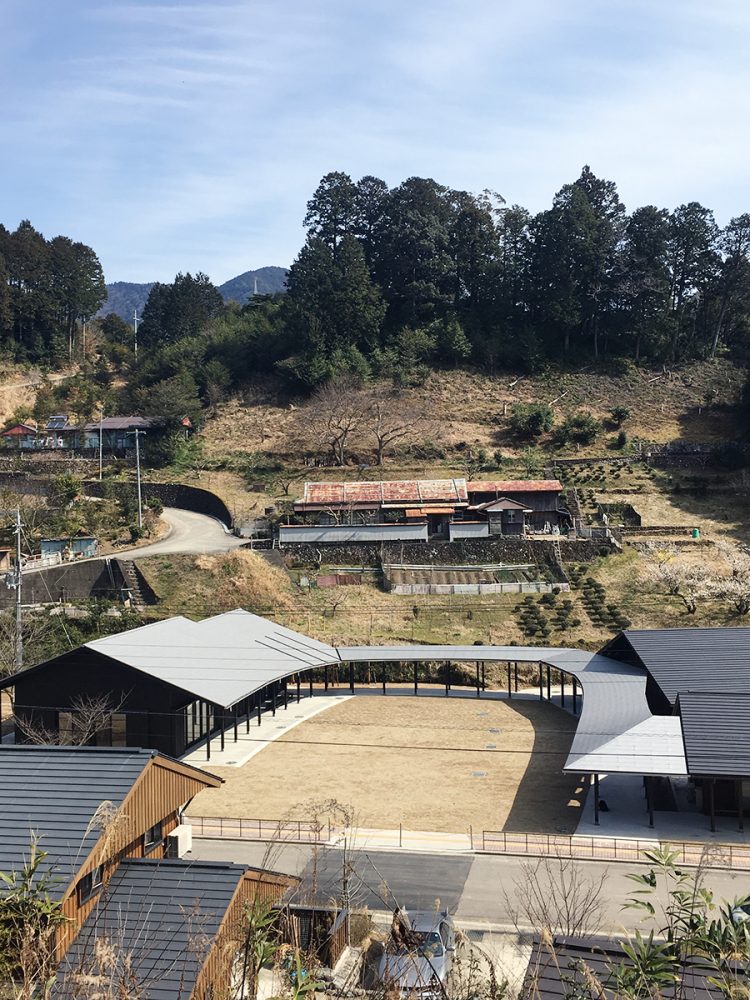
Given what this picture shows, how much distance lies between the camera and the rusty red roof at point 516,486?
46.2 meters

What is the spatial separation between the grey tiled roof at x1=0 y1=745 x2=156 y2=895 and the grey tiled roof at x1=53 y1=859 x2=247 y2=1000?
2.25 feet

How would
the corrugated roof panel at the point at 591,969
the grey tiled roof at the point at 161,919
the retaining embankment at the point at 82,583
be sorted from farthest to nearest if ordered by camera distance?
1. the retaining embankment at the point at 82,583
2. the grey tiled roof at the point at 161,919
3. the corrugated roof panel at the point at 591,969

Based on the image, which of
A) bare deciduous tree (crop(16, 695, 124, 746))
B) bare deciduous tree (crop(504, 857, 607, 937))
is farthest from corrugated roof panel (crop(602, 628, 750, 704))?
bare deciduous tree (crop(16, 695, 124, 746))

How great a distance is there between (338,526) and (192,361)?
28033mm

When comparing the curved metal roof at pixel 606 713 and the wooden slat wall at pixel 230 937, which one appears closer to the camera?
the wooden slat wall at pixel 230 937

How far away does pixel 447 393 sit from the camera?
61.7m

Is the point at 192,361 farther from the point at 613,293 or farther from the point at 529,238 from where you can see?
the point at 613,293

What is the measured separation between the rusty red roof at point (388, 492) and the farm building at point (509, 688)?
16031 millimetres

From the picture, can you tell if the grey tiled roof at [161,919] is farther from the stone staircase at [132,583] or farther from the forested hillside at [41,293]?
the forested hillside at [41,293]

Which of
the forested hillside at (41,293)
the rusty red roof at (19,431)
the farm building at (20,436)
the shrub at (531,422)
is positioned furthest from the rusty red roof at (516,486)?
the forested hillside at (41,293)

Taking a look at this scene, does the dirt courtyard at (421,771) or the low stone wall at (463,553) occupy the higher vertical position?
the low stone wall at (463,553)

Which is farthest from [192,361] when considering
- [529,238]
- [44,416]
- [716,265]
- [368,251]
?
[716,265]

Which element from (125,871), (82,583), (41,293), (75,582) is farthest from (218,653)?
(41,293)

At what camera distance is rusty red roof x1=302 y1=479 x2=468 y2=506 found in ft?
153
